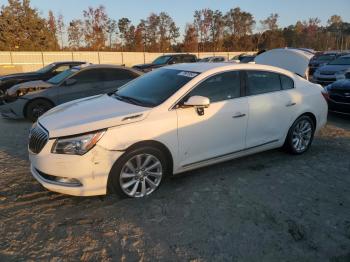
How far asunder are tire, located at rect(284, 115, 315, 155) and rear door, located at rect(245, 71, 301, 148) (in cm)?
18

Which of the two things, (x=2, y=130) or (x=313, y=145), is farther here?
(x=2, y=130)

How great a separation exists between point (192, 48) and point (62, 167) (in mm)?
59246

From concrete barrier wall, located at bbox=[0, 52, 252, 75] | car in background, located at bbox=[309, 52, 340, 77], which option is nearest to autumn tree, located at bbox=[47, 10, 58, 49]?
concrete barrier wall, located at bbox=[0, 52, 252, 75]

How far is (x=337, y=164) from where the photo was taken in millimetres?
5277

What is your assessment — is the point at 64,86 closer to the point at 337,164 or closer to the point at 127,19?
the point at 337,164

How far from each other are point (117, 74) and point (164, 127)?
587 cm

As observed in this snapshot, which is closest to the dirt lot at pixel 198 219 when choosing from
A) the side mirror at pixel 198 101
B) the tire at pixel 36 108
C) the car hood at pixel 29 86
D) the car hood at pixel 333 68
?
the side mirror at pixel 198 101

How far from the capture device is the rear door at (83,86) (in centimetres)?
862

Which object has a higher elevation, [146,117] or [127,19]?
[127,19]

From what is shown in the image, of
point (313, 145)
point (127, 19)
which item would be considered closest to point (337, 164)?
point (313, 145)

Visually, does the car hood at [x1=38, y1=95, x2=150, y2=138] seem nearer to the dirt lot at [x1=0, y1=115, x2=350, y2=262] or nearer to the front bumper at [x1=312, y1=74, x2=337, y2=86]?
the dirt lot at [x1=0, y1=115, x2=350, y2=262]

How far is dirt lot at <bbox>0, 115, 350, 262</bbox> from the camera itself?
10.1 feet

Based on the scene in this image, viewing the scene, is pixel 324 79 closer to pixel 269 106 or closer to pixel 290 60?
pixel 290 60

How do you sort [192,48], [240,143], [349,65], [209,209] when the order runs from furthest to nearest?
[192,48], [349,65], [240,143], [209,209]
